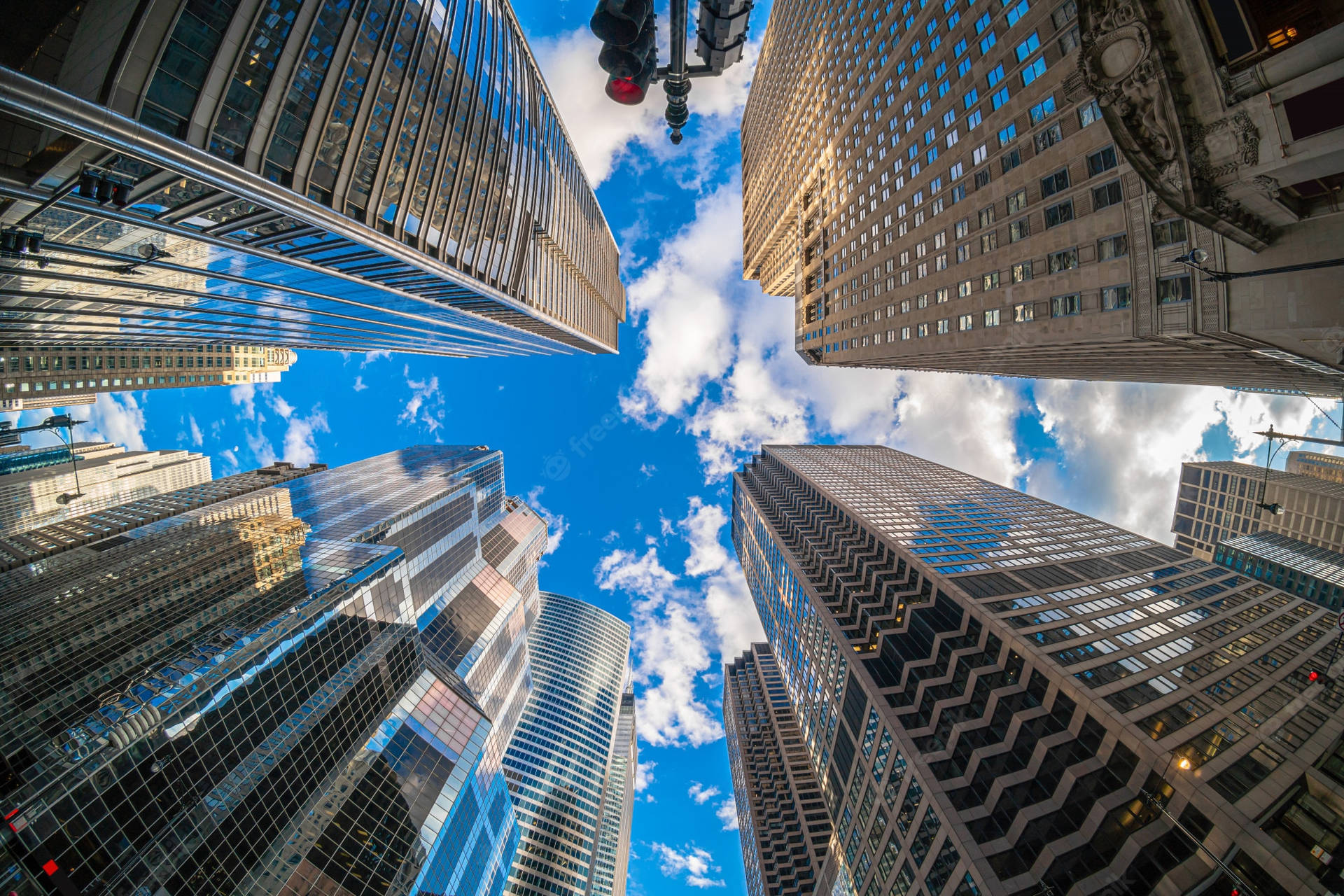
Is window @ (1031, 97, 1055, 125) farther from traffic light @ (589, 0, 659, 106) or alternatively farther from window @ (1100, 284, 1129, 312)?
traffic light @ (589, 0, 659, 106)

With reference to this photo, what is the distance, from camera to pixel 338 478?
3765 inches

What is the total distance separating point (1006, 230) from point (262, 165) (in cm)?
4382

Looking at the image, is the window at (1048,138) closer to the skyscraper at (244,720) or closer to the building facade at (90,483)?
the skyscraper at (244,720)

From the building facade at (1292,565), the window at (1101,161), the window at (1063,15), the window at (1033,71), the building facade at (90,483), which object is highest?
the window at (1063,15)

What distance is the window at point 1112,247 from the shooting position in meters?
23.2

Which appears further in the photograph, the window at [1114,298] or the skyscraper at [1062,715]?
the skyscraper at [1062,715]

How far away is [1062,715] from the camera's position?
38438 millimetres

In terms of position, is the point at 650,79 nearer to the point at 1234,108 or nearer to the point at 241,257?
the point at 1234,108

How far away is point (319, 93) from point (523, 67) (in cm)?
4831

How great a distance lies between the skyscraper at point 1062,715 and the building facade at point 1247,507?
60.2 metres

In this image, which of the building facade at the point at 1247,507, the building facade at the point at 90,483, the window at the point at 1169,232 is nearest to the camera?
the window at the point at 1169,232

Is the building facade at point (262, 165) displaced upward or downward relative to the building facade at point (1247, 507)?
upward

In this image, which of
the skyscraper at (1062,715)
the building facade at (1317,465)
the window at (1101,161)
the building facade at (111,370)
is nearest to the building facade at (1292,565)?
the skyscraper at (1062,715)

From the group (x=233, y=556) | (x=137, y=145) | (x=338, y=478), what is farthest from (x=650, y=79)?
(x=338, y=478)
